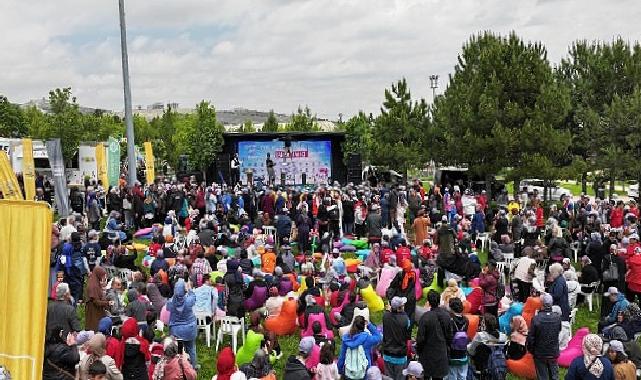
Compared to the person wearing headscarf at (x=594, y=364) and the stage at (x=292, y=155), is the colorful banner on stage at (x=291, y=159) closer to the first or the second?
the stage at (x=292, y=155)

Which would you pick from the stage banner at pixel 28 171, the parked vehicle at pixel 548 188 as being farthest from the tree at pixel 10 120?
the parked vehicle at pixel 548 188

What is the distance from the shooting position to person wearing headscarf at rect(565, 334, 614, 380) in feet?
21.5

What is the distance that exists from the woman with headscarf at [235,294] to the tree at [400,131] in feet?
74.3

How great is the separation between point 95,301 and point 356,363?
4276 mm

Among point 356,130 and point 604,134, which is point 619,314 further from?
point 356,130

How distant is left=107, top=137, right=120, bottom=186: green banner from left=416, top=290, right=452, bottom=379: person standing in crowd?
21.6m

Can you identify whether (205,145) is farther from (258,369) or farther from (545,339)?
(258,369)

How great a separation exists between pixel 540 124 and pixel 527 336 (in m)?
17.3

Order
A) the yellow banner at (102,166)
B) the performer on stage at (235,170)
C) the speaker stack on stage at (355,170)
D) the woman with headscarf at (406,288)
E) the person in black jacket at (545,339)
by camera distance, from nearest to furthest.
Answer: the person in black jacket at (545,339), the woman with headscarf at (406,288), the yellow banner at (102,166), the speaker stack on stage at (355,170), the performer on stage at (235,170)

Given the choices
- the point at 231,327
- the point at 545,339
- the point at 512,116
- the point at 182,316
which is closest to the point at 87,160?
the point at 512,116

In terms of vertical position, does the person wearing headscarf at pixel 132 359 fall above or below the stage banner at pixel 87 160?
below

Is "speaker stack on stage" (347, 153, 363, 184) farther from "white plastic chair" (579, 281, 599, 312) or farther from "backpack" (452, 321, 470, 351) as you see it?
"backpack" (452, 321, 470, 351)

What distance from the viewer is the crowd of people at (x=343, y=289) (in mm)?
7395

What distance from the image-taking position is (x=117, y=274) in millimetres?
12477
